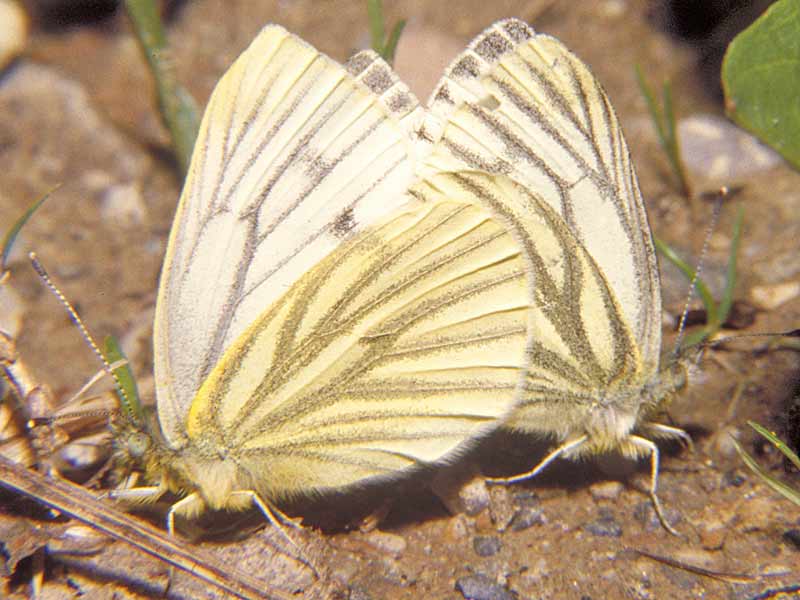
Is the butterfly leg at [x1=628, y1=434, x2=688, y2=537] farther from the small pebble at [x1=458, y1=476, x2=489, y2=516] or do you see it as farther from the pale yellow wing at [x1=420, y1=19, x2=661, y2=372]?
the small pebble at [x1=458, y1=476, x2=489, y2=516]

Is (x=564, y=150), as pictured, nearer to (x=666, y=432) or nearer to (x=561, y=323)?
(x=561, y=323)

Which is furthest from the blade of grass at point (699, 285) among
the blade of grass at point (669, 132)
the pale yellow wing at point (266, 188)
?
the pale yellow wing at point (266, 188)

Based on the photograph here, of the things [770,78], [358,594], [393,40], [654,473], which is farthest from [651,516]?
[393,40]

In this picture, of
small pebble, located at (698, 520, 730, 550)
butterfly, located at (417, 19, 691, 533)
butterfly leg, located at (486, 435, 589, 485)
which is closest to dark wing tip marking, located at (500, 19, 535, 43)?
butterfly, located at (417, 19, 691, 533)

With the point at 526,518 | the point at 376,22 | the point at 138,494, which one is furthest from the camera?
the point at 376,22

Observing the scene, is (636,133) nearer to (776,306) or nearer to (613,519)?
(776,306)

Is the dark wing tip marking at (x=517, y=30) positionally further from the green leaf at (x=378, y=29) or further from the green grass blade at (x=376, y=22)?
the green grass blade at (x=376, y=22)
